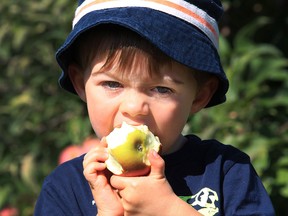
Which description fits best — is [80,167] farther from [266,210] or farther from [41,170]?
[41,170]

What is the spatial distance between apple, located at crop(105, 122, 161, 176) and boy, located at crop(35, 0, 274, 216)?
0.02 m

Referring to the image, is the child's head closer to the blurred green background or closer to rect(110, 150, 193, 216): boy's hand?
rect(110, 150, 193, 216): boy's hand

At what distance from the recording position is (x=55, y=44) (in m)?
4.07

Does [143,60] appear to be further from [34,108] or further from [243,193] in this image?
[34,108]

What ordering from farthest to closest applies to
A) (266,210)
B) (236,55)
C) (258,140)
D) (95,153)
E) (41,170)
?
(41,170) < (236,55) < (258,140) < (266,210) < (95,153)

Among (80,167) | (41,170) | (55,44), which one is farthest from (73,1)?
(80,167)

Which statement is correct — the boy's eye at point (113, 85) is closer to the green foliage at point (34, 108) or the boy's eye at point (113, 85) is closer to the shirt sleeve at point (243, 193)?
the shirt sleeve at point (243, 193)

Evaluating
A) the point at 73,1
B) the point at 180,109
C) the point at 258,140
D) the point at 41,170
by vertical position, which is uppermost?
the point at 180,109

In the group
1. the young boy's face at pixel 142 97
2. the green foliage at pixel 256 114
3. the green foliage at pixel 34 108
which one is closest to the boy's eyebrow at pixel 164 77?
the young boy's face at pixel 142 97

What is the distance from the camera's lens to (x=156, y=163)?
72.2 inches

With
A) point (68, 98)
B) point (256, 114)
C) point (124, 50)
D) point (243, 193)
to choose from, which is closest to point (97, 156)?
point (124, 50)

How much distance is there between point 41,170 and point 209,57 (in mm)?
2184

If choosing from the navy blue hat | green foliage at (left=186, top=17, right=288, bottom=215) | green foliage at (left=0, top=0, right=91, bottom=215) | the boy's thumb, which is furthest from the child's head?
green foliage at (left=0, top=0, right=91, bottom=215)

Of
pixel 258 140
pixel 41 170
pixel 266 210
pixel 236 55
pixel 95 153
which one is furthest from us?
pixel 41 170
